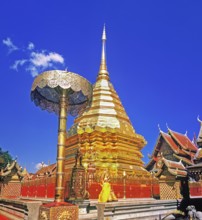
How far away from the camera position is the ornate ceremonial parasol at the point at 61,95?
19.9 ft

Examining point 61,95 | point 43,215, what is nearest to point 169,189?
point 61,95

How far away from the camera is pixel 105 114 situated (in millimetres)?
20641

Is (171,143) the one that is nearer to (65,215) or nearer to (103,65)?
(103,65)

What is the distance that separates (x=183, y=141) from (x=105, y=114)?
11.4m

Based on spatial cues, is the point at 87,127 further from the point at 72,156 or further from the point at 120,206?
the point at 120,206

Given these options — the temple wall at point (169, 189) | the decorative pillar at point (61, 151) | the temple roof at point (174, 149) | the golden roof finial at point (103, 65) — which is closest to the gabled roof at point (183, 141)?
the temple roof at point (174, 149)

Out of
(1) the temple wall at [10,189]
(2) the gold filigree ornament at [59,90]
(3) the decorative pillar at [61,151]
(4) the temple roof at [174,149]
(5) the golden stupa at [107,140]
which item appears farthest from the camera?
(4) the temple roof at [174,149]

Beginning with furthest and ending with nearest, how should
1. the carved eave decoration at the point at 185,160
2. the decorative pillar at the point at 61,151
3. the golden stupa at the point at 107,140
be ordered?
the carved eave decoration at the point at 185,160 → the golden stupa at the point at 107,140 → the decorative pillar at the point at 61,151

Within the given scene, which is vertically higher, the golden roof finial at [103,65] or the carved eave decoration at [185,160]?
the golden roof finial at [103,65]

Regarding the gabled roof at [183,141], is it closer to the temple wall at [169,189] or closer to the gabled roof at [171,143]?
the gabled roof at [171,143]

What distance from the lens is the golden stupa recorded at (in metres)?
17.8

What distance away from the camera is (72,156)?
1928 centimetres

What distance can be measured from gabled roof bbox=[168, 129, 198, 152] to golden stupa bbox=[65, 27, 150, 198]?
22.3 ft

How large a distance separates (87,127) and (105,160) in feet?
9.75
